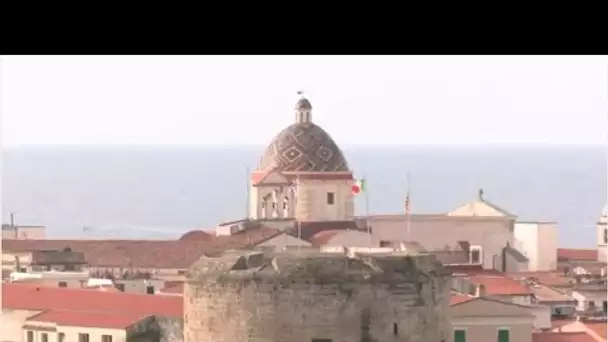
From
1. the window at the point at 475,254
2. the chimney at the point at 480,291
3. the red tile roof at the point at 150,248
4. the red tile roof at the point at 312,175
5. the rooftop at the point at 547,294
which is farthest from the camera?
the red tile roof at the point at 312,175

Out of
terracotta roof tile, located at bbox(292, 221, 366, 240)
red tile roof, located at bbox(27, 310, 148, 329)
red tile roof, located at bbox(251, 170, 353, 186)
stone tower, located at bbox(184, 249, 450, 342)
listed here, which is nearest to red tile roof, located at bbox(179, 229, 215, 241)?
red tile roof, located at bbox(251, 170, 353, 186)

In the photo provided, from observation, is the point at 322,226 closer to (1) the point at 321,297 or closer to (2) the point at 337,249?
(2) the point at 337,249

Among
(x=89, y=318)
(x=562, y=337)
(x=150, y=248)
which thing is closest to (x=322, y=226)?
(x=150, y=248)

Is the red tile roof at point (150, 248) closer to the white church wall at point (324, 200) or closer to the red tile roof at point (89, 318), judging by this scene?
the white church wall at point (324, 200)

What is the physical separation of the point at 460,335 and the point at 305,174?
13447mm

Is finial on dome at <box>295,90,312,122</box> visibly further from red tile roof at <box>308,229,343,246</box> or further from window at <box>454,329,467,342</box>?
window at <box>454,329,467,342</box>

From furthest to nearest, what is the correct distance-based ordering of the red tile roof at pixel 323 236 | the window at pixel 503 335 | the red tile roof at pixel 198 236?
the red tile roof at pixel 198 236 < the red tile roof at pixel 323 236 < the window at pixel 503 335

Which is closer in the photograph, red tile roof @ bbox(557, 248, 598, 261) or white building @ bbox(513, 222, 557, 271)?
white building @ bbox(513, 222, 557, 271)

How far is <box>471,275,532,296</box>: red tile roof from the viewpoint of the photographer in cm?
2881

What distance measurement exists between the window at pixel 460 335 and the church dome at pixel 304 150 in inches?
505

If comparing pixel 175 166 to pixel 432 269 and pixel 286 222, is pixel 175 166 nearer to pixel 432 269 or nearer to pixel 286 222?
pixel 286 222

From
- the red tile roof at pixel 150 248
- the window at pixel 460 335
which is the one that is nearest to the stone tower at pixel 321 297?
the window at pixel 460 335

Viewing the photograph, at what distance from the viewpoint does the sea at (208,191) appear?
264 feet

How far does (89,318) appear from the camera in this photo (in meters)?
24.8
